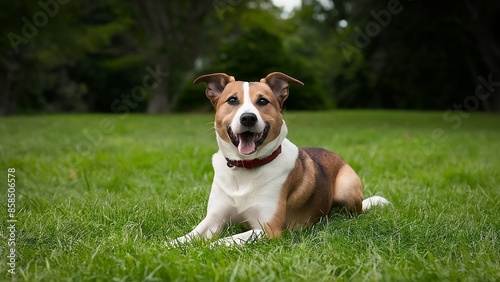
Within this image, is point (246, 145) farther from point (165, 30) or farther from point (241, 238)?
point (165, 30)

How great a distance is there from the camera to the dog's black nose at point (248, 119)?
132 inches

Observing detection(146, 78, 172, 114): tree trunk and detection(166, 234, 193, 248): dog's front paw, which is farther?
detection(146, 78, 172, 114): tree trunk

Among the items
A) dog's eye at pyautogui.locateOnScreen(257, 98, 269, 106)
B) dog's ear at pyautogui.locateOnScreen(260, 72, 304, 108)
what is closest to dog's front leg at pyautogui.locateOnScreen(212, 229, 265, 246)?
dog's eye at pyautogui.locateOnScreen(257, 98, 269, 106)

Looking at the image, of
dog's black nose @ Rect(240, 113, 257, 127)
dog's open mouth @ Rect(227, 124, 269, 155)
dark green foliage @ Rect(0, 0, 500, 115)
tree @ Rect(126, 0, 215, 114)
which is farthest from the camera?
tree @ Rect(126, 0, 215, 114)

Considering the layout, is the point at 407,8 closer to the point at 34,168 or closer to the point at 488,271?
the point at 34,168

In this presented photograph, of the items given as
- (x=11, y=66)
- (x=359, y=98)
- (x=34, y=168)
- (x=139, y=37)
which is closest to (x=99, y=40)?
(x=139, y=37)

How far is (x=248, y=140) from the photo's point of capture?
3.47m

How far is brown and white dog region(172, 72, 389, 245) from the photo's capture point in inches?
136

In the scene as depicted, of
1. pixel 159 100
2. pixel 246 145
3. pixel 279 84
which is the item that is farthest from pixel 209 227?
pixel 159 100

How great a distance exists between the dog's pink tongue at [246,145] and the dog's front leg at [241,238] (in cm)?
55

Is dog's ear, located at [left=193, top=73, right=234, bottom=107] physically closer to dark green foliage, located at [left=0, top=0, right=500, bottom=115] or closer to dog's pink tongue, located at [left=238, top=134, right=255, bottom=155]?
dog's pink tongue, located at [left=238, top=134, right=255, bottom=155]

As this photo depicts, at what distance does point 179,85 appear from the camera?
119 ft

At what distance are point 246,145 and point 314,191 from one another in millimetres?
834

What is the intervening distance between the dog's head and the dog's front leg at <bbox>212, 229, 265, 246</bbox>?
546 mm
